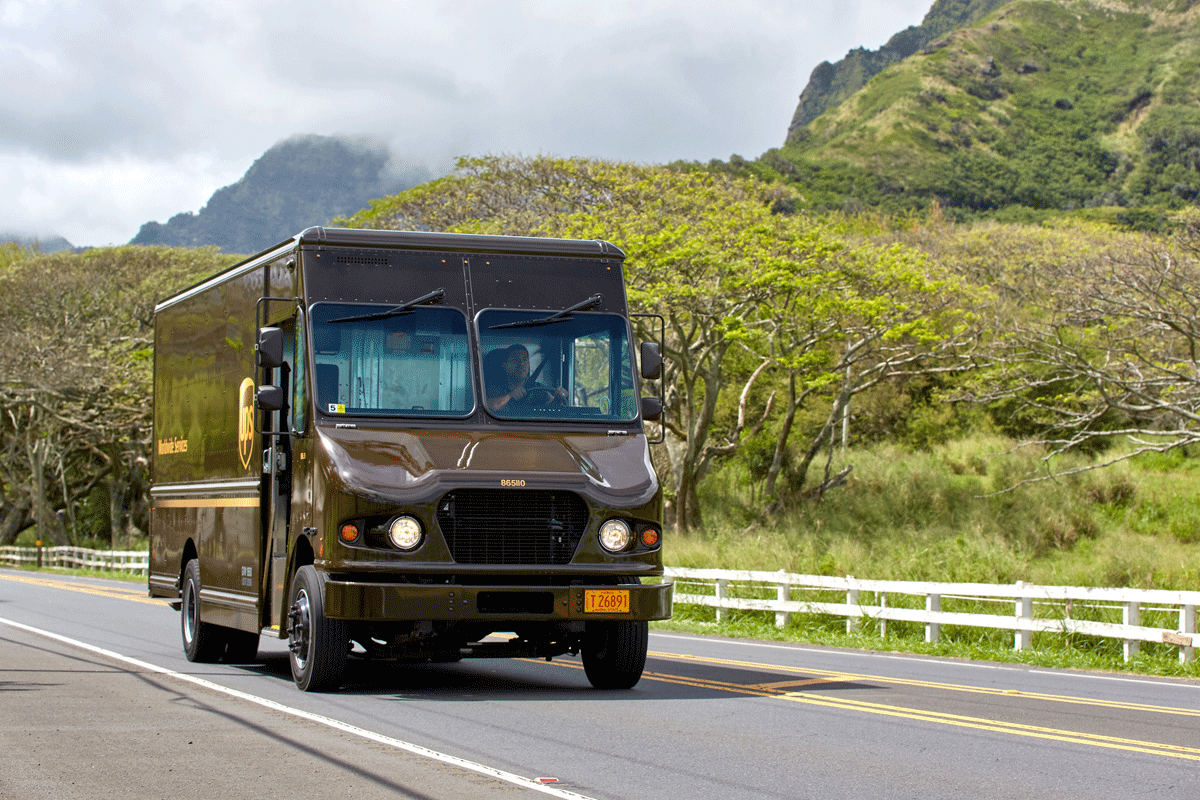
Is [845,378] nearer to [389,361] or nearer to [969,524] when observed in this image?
[969,524]

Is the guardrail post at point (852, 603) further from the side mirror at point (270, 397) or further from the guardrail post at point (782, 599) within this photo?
the side mirror at point (270, 397)

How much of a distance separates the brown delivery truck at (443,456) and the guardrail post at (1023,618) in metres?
7.29

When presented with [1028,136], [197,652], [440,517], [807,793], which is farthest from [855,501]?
[1028,136]

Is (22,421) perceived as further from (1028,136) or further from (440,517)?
(1028,136)

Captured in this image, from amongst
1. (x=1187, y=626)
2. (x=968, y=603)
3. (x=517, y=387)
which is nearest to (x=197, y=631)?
(x=517, y=387)

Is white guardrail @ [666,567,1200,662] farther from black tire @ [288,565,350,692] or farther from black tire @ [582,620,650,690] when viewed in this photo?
black tire @ [288,565,350,692]

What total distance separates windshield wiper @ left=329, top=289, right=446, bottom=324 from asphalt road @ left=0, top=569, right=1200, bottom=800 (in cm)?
302

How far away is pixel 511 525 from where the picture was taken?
1035 centimetres

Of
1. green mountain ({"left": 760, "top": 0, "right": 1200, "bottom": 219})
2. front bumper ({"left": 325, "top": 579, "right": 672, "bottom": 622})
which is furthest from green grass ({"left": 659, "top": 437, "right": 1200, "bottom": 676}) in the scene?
green mountain ({"left": 760, "top": 0, "right": 1200, "bottom": 219})

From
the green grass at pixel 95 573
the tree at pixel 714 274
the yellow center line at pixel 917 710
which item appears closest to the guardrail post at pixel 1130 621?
the yellow center line at pixel 917 710

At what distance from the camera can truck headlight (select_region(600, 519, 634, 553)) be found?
413 inches

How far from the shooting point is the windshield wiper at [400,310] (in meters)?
11.1

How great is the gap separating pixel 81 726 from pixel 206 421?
485 cm

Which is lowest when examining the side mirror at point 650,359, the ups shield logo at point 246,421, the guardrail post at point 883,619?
the guardrail post at point 883,619
